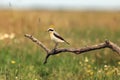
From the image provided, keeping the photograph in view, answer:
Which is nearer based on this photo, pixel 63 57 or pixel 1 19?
pixel 63 57

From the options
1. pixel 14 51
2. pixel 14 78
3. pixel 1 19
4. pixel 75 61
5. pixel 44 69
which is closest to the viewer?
pixel 14 78

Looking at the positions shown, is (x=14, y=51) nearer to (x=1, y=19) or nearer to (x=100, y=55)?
(x=100, y=55)

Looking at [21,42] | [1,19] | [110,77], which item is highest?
[1,19]

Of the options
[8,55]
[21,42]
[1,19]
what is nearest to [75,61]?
[8,55]

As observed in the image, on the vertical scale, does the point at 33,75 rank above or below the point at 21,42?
below

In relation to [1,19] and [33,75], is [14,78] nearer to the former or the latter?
[33,75]

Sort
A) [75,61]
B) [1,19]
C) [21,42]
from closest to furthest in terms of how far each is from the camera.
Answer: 1. [75,61]
2. [21,42]
3. [1,19]

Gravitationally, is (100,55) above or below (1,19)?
below

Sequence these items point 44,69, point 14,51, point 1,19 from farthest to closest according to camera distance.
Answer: point 1,19, point 14,51, point 44,69

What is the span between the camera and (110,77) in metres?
7.61

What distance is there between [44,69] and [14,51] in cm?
164

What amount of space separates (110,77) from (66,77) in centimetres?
67

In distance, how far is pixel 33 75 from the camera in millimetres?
A: 7758

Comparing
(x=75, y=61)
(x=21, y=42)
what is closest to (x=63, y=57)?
(x=75, y=61)
